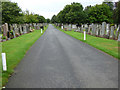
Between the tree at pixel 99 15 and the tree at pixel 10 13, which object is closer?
the tree at pixel 10 13

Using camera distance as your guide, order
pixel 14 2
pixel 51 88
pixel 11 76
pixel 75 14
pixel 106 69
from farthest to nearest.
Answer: pixel 75 14, pixel 14 2, pixel 106 69, pixel 11 76, pixel 51 88

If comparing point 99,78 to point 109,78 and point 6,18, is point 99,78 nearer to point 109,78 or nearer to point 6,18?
point 109,78

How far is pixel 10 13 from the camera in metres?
26.6

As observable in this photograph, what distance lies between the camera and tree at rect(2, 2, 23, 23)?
25.6 meters

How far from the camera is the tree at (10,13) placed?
25.6m

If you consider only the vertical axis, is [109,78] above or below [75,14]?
below

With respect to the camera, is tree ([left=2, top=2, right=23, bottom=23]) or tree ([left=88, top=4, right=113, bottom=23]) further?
tree ([left=88, top=4, right=113, bottom=23])

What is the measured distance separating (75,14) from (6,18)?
2133 centimetres

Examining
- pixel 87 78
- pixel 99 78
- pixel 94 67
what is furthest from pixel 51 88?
pixel 94 67

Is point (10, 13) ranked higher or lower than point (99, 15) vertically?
lower

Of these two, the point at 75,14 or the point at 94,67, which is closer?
the point at 94,67

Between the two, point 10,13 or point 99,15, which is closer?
point 10,13

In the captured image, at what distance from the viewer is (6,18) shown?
2616 centimetres

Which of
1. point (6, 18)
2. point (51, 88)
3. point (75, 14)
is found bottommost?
point (51, 88)
